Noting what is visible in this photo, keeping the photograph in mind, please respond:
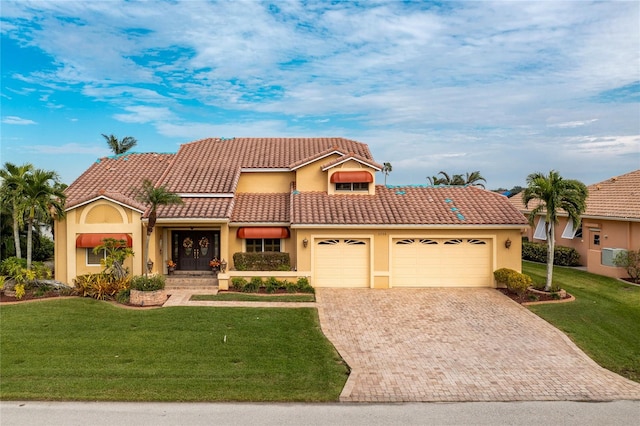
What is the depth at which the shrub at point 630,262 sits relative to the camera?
22188 mm

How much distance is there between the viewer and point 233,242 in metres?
23.0

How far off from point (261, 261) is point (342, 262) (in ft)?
13.7

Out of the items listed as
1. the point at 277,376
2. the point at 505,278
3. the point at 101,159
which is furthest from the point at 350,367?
the point at 101,159

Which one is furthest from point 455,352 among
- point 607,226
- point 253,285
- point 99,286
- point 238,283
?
point 607,226

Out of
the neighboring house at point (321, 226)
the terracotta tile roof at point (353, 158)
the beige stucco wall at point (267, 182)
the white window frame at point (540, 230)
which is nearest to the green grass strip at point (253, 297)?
the neighboring house at point (321, 226)

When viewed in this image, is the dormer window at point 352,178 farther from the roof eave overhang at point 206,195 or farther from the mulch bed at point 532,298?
the mulch bed at point 532,298

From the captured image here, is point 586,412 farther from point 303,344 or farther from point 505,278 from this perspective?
point 505,278

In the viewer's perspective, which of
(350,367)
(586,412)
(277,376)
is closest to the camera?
(586,412)

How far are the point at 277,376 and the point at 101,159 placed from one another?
73.6 feet

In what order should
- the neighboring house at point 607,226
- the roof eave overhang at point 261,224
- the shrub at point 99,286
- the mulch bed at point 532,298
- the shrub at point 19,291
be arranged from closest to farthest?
the shrub at point 19,291, the shrub at point 99,286, the mulch bed at point 532,298, the roof eave overhang at point 261,224, the neighboring house at point 607,226

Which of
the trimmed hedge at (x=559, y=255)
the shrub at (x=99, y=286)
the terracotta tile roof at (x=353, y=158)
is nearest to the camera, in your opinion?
the shrub at (x=99, y=286)

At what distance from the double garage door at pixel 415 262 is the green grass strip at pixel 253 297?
2528 mm

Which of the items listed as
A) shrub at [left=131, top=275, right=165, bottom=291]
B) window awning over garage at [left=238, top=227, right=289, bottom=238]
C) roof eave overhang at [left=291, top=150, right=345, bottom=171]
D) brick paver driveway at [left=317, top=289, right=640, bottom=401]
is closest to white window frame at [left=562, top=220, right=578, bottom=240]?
brick paver driveway at [left=317, top=289, right=640, bottom=401]

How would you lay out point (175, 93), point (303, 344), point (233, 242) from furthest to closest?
1. point (175, 93)
2. point (233, 242)
3. point (303, 344)
